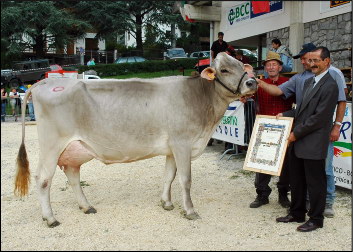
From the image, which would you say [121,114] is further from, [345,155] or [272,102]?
[345,155]

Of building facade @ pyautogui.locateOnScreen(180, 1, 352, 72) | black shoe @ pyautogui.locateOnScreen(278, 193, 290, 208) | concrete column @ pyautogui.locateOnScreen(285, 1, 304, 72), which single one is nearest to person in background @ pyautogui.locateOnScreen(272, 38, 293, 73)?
building facade @ pyautogui.locateOnScreen(180, 1, 352, 72)

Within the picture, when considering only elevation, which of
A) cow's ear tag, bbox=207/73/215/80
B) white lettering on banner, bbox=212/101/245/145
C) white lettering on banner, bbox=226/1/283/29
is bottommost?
white lettering on banner, bbox=212/101/245/145

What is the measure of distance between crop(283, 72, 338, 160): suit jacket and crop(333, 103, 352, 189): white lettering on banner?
180cm

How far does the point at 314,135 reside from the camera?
4141 mm

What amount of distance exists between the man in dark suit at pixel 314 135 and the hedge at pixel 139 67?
26.6 m

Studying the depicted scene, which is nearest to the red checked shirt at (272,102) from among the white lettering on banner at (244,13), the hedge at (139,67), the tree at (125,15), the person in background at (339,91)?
the person in background at (339,91)

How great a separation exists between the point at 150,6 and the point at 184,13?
15.9 meters

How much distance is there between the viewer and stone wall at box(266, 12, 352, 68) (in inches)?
427

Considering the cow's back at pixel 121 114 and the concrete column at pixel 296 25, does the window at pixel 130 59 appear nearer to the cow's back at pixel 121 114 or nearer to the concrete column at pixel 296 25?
the concrete column at pixel 296 25

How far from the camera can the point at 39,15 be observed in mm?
23984

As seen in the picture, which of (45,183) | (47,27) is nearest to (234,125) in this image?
(45,183)

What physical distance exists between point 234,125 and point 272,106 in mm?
3462

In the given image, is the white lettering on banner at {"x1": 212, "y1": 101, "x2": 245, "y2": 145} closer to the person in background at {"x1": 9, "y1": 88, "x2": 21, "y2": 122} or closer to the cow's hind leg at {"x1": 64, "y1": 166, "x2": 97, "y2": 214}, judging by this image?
the cow's hind leg at {"x1": 64, "y1": 166, "x2": 97, "y2": 214}

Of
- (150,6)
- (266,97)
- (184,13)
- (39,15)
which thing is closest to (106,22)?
(150,6)
